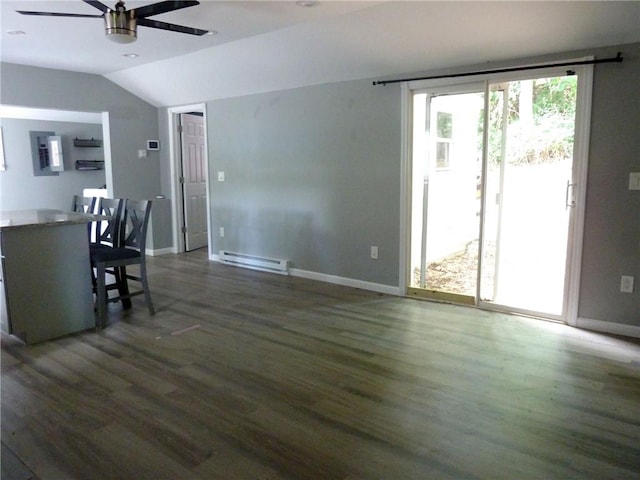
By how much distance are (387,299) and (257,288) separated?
137 centimetres

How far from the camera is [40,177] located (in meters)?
7.71

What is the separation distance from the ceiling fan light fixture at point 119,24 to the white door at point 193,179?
3861 mm

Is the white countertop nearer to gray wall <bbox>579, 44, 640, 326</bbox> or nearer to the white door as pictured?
the white door

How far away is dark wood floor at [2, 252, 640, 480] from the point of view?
1.98m

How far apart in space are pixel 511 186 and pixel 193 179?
4452 mm

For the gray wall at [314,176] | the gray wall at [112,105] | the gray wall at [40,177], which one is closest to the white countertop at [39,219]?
the gray wall at [112,105]

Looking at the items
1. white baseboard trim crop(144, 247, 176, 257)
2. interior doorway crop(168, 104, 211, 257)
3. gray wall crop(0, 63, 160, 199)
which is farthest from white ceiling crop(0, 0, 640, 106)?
white baseboard trim crop(144, 247, 176, 257)

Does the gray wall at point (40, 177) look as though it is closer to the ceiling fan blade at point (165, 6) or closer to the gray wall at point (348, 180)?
the gray wall at point (348, 180)

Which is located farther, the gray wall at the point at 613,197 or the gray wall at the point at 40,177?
the gray wall at the point at 40,177

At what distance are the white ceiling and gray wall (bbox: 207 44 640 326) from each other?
0.24 m

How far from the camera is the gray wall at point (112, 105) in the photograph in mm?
5086

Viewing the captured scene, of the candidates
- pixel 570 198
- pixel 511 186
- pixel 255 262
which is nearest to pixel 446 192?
pixel 511 186

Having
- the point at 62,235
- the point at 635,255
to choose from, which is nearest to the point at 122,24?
the point at 62,235

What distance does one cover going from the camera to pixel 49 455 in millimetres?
2025
